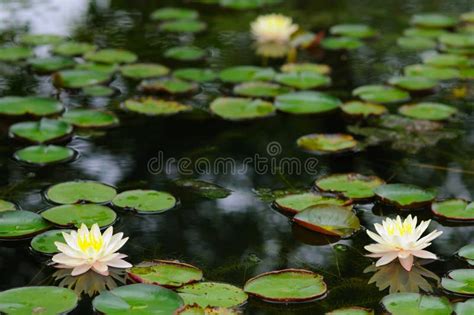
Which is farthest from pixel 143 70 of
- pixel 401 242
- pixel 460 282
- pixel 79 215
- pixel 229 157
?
pixel 460 282

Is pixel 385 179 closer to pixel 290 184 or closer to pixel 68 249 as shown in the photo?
pixel 290 184

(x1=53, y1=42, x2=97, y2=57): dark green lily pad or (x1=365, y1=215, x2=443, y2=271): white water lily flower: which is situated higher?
(x1=53, y1=42, x2=97, y2=57): dark green lily pad

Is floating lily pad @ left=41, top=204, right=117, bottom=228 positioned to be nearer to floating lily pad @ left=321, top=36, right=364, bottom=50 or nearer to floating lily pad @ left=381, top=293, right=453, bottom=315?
floating lily pad @ left=381, top=293, right=453, bottom=315

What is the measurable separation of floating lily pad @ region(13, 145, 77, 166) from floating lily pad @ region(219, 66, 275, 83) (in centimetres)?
101

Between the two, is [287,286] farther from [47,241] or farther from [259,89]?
[259,89]

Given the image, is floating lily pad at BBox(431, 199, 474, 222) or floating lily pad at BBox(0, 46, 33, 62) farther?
floating lily pad at BBox(0, 46, 33, 62)

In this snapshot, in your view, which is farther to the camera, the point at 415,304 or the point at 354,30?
the point at 354,30

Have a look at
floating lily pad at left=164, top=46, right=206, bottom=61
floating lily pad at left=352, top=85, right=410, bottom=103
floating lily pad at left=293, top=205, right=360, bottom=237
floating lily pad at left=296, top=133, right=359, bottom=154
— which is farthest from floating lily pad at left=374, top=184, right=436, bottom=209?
floating lily pad at left=164, top=46, right=206, bottom=61

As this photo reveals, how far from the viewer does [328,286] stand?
7.19 feet

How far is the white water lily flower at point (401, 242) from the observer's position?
228cm

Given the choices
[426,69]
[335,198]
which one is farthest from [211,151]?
[426,69]
